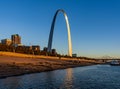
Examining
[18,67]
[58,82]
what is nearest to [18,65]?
[18,67]

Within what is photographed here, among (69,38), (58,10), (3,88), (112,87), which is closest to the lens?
(3,88)

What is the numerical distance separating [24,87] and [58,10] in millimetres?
108370

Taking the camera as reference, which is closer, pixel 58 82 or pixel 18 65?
pixel 58 82

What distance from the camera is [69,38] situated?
151875mm

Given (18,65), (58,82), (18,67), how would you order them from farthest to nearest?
(18,65) → (18,67) → (58,82)

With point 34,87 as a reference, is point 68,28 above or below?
above

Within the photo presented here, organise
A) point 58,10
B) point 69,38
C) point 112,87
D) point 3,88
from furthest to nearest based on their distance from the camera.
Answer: point 69,38
point 58,10
point 112,87
point 3,88

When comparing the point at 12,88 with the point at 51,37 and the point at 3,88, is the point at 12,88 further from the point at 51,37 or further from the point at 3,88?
the point at 51,37

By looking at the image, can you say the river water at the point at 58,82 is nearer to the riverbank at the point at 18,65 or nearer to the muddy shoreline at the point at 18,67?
the muddy shoreline at the point at 18,67

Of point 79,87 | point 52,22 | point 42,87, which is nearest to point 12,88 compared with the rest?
point 42,87

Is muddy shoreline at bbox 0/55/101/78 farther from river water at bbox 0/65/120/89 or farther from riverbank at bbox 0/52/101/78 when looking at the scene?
river water at bbox 0/65/120/89

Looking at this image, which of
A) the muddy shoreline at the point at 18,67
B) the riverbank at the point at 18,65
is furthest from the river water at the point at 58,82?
the riverbank at the point at 18,65

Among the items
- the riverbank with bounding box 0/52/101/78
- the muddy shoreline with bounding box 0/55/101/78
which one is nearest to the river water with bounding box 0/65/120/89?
the muddy shoreline with bounding box 0/55/101/78

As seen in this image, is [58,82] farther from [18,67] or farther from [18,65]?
[18,65]
